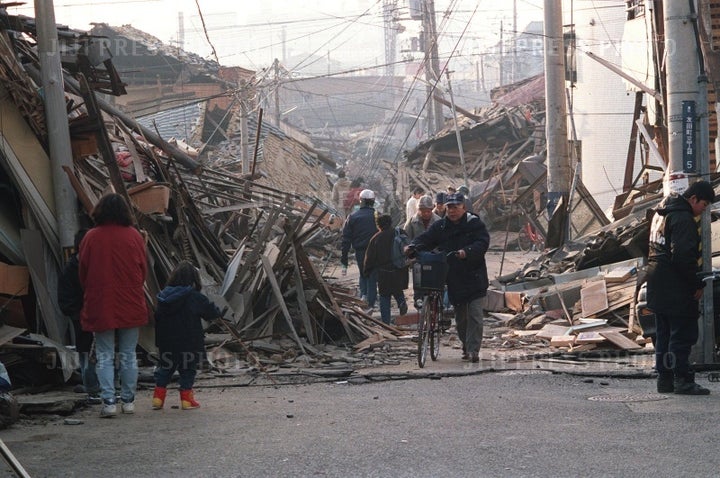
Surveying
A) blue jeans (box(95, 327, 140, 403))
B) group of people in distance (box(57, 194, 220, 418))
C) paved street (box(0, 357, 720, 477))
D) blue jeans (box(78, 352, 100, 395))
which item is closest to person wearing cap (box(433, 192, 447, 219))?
paved street (box(0, 357, 720, 477))

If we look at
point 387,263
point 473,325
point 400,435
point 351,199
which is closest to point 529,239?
point 351,199

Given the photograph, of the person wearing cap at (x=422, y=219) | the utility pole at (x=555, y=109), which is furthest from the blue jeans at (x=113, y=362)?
the utility pole at (x=555, y=109)

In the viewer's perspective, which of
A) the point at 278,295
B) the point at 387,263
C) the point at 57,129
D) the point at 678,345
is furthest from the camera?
the point at 387,263

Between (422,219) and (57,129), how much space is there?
667 cm

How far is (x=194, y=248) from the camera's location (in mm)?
13711

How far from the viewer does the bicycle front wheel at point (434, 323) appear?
12430 millimetres

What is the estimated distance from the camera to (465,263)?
12.4 metres

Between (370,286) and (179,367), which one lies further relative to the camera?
(370,286)

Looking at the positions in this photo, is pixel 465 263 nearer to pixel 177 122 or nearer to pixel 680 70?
pixel 680 70

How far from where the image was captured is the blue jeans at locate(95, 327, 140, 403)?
897cm

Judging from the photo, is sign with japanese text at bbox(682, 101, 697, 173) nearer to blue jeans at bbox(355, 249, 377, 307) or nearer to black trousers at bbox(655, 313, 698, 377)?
black trousers at bbox(655, 313, 698, 377)

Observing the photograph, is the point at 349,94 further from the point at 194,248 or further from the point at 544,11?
the point at 194,248

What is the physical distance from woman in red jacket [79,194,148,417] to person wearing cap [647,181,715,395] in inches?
169

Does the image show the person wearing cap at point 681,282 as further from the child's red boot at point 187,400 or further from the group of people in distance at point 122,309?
the child's red boot at point 187,400
